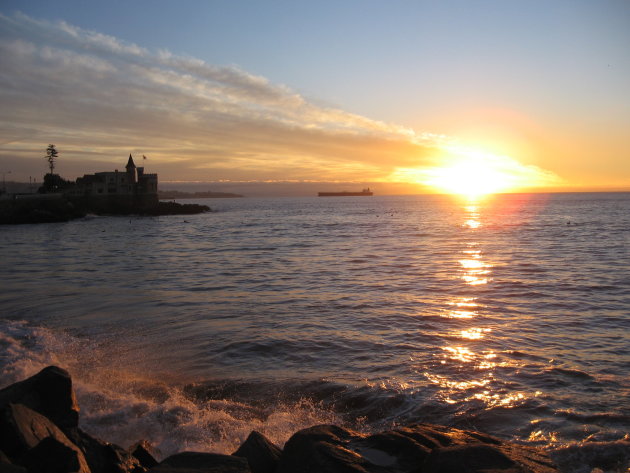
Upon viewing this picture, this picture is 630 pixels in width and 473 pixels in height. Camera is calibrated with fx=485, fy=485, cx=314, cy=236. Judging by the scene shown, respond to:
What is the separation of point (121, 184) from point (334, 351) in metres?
98.4

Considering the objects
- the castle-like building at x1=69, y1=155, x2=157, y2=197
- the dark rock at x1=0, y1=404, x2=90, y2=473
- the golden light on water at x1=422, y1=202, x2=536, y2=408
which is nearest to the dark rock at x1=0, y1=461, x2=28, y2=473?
the dark rock at x1=0, y1=404, x2=90, y2=473

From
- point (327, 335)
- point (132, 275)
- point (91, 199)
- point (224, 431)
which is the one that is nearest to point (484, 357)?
point (327, 335)

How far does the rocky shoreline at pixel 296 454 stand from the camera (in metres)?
4.85

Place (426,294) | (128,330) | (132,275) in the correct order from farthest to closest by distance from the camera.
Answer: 1. (132,275)
2. (426,294)
3. (128,330)

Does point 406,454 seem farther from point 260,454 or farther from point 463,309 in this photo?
point 463,309

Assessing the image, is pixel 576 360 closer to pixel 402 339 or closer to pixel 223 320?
pixel 402 339

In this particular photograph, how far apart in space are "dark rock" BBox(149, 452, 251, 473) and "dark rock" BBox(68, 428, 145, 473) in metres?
0.66

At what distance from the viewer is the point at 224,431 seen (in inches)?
287

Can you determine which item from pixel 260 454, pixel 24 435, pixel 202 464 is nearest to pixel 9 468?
pixel 24 435

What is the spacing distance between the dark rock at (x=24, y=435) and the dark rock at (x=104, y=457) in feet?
0.97

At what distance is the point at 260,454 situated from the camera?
5.53 metres

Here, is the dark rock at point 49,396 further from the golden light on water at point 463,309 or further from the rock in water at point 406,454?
the golden light on water at point 463,309

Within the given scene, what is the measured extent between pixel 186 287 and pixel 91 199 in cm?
8355

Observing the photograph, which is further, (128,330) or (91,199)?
(91,199)
